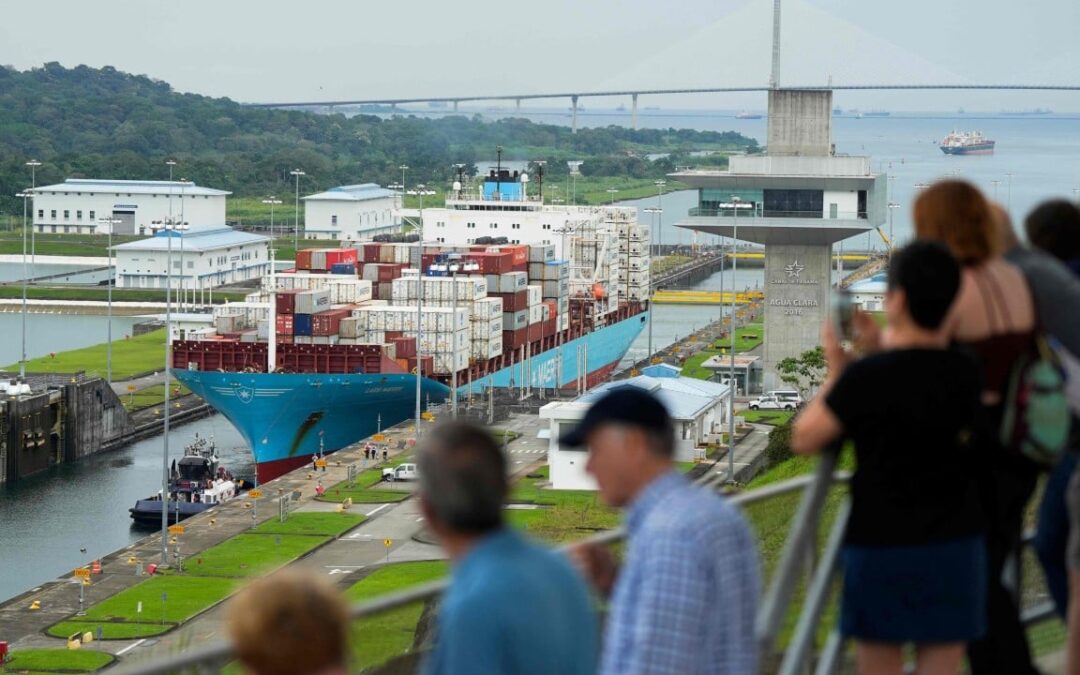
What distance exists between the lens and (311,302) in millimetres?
40250

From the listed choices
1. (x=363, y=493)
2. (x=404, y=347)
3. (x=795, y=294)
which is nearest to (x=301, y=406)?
(x=404, y=347)

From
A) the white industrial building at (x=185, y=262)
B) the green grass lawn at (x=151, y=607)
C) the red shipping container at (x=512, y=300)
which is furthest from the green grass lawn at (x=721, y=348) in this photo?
the green grass lawn at (x=151, y=607)

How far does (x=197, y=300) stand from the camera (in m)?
75.6

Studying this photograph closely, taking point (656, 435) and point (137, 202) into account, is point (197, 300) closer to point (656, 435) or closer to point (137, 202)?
point (137, 202)

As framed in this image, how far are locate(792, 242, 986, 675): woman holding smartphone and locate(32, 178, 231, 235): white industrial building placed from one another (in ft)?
307

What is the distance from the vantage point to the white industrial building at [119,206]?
9756cm

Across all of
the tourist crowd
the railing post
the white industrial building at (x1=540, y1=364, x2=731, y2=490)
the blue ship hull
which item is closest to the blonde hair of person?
the tourist crowd

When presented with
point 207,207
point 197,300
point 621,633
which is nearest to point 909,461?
point 621,633

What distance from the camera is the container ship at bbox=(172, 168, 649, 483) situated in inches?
1501

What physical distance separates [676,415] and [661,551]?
28.1 meters

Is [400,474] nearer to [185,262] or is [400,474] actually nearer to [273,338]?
[273,338]

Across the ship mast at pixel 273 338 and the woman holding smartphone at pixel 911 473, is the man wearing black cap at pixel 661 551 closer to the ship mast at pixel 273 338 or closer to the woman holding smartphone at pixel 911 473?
the woman holding smartphone at pixel 911 473

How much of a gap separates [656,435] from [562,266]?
155ft

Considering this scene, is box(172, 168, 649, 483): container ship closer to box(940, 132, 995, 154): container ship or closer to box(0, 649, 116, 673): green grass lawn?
box(0, 649, 116, 673): green grass lawn
